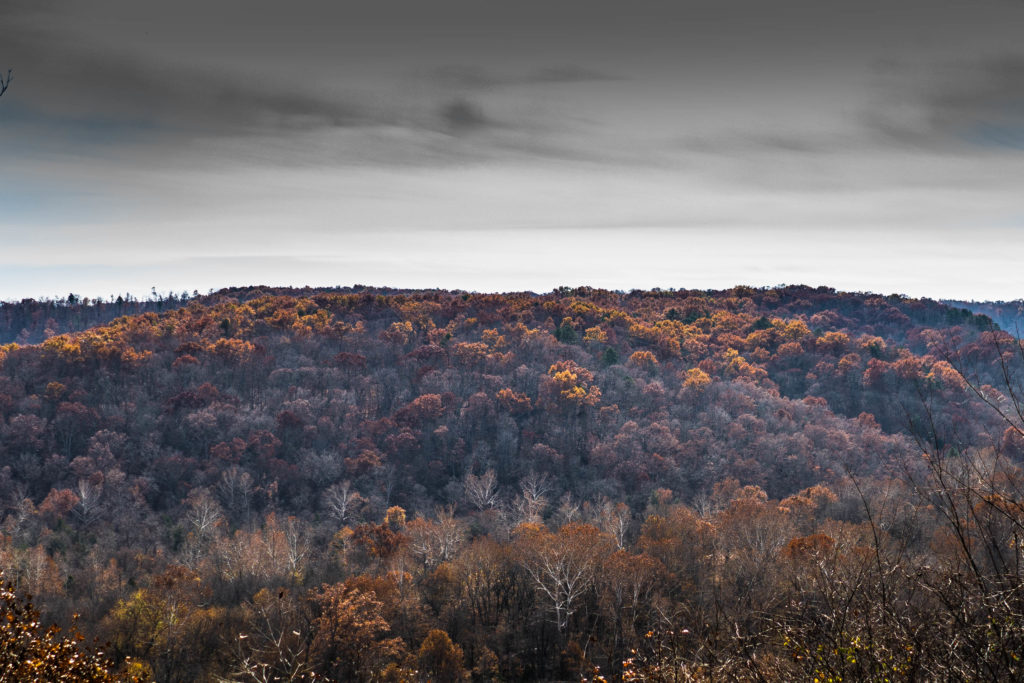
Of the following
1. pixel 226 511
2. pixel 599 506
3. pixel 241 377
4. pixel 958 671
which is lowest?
pixel 226 511

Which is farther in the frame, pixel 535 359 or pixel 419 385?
pixel 535 359

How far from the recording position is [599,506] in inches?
3238

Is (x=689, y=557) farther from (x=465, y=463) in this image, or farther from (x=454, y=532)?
(x=465, y=463)

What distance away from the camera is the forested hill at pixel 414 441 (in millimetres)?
56344

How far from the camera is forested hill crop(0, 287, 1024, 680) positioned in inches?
2218

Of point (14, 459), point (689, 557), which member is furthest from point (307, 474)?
point (689, 557)

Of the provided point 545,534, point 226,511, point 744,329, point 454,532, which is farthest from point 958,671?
point 744,329

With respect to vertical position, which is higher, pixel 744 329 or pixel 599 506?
pixel 744 329

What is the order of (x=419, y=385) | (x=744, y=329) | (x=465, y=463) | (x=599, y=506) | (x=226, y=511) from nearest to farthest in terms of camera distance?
1. (x=599, y=506)
2. (x=226, y=511)
3. (x=465, y=463)
4. (x=419, y=385)
5. (x=744, y=329)

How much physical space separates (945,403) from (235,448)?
119 meters

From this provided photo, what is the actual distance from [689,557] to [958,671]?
53.2 m

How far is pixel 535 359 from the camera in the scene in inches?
5620

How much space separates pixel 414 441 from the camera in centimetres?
10931

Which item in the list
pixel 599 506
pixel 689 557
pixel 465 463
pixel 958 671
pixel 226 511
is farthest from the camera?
pixel 465 463
